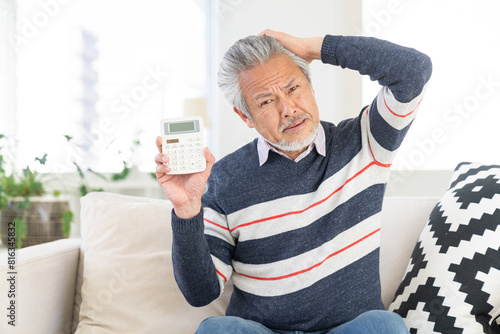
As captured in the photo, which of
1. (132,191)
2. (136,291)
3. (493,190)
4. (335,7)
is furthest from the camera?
(132,191)

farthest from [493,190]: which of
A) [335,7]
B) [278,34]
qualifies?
[335,7]

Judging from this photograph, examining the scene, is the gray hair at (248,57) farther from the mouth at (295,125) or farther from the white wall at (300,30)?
Answer: the white wall at (300,30)

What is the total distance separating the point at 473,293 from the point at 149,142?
2.85 metres

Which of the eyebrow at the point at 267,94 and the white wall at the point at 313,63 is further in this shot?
the white wall at the point at 313,63

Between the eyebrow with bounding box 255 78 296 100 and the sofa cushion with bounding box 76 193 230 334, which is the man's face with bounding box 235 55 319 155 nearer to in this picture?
the eyebrow with bounding box 255 78 296 100

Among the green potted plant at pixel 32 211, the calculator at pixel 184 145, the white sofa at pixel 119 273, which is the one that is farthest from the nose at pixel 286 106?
the green potted plant at pixel 32 211

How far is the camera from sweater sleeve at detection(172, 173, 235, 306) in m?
1.14

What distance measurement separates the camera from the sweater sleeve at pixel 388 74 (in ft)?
3.73

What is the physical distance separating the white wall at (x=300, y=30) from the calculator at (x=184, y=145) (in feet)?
6.83

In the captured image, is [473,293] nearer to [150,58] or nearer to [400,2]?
[400,2]

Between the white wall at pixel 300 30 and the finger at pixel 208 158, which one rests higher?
the white wall at pixel 300 30

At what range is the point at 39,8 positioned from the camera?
3740mm

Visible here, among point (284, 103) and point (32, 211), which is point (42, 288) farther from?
point (32, 211)

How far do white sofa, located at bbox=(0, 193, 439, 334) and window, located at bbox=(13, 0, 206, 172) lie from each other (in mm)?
2178
